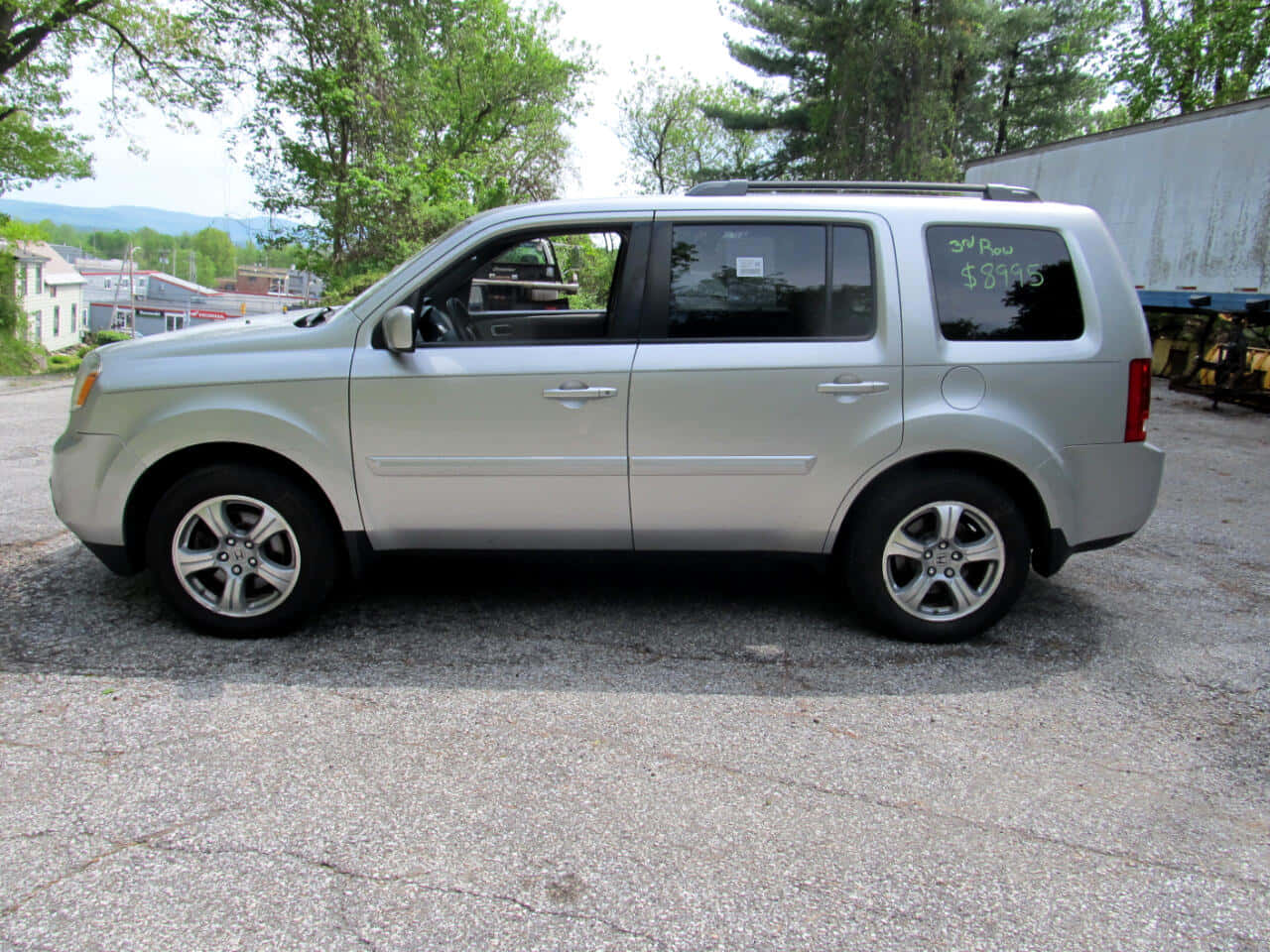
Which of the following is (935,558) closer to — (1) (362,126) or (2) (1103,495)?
(2) (1103,495)

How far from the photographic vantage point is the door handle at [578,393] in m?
3.85

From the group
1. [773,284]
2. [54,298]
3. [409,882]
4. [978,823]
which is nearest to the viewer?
[409,882]

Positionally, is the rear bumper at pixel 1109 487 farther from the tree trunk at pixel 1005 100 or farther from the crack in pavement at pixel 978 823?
the tree trunk at pixel 1005 100

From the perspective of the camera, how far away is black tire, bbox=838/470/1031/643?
12.9 ft

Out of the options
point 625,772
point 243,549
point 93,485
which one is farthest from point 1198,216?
point 93,485

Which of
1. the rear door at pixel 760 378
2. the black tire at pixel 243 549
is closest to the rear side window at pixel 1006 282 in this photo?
the rear door at pixel 760 378

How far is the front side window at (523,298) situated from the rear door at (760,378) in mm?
285

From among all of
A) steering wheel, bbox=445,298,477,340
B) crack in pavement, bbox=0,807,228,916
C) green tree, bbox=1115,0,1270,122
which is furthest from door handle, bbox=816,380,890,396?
green tree, bbox=1115,0,1270,122

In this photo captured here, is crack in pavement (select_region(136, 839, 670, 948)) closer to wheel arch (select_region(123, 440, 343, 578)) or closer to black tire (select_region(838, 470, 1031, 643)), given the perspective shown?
wheel arch (select_region(123, 440, 343, 578))

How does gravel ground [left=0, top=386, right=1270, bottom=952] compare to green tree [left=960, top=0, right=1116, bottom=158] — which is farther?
green tree [left=960, top=0, right=1116, bottom=158]

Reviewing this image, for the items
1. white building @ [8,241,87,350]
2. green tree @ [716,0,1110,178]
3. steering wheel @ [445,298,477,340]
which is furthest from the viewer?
white building @ [8,241,87,350]

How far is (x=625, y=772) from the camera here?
9.84ft

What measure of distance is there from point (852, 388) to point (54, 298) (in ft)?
256

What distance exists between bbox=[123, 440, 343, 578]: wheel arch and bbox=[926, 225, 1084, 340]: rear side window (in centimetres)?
283
